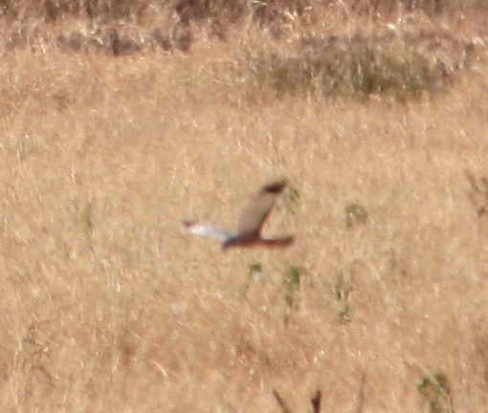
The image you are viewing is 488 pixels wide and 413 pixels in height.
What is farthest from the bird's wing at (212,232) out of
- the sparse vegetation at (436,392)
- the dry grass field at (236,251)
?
the sparse vegetation at (436,392)

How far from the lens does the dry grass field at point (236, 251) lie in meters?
3.92

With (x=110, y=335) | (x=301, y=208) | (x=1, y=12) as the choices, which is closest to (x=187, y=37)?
(x=1, y=12)

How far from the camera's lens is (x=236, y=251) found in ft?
15.5

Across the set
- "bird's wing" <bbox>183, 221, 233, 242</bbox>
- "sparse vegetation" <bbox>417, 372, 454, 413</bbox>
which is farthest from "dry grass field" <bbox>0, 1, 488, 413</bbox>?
"bird's wing" <bbox>183, 221, 233, 242</bbox>

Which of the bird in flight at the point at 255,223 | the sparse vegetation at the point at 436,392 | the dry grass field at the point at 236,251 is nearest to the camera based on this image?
the bird in flight at the point at 255,223

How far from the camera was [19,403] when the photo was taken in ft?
12.4

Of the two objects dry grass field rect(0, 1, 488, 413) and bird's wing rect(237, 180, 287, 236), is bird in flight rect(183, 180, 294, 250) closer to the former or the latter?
bird's wing rect(237, 180, 287, 236)

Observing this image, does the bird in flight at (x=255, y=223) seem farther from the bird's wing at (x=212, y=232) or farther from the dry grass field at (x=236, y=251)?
the dry grass field at (x=236, y=251)

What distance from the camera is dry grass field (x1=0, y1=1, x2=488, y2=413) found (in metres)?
3.92

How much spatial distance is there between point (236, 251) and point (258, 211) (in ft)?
9.27

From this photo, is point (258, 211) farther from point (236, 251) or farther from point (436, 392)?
point (236, 251)

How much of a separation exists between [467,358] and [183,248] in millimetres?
1230

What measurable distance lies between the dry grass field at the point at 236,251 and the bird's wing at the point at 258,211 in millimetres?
807

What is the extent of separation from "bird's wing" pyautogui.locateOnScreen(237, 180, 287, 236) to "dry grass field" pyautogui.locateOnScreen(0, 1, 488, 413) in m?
0.81
